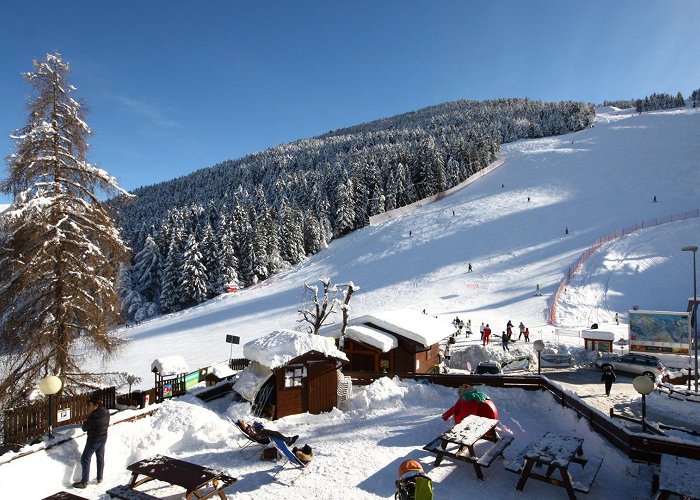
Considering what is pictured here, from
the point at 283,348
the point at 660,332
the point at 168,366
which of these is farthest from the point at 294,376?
the point at 660,332

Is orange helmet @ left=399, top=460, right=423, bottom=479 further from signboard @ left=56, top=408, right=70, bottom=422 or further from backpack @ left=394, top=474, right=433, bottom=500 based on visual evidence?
signboard @ left=56, top=408, right=70, bottom=422

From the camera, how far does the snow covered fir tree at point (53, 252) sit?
9961mm

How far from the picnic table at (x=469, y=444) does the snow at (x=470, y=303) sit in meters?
0.33

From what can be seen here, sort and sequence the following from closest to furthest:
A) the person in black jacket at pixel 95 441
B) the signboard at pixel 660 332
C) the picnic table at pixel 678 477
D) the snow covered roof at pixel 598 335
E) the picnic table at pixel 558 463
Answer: the picnic table at pixel 678 477
the picnic table at pixel 558 463
the person in black jacket at pixel 95 441
the signboard at pixel 660 332
the snow covered roof at pixel 598 335

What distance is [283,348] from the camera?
11.2 meters

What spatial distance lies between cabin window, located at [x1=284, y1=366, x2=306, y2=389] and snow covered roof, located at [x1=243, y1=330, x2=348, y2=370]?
0.42 meters

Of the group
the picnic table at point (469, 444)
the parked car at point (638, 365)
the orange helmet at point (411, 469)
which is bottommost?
the parked car at point (638, 365)

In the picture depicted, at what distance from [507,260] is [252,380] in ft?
105

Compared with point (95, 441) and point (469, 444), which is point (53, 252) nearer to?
point (95, 441)

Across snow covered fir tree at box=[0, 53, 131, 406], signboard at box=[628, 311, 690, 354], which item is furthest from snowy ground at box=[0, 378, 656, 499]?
signboard at box=[628, 311, 690, 354]

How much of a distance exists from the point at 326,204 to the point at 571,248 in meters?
38.6

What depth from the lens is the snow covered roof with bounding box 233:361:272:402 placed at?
35.7 feet

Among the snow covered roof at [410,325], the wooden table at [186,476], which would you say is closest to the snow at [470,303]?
the wooden table at [186,476]

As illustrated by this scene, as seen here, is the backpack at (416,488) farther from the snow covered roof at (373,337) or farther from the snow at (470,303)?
the snow covered roof at (373,337)
